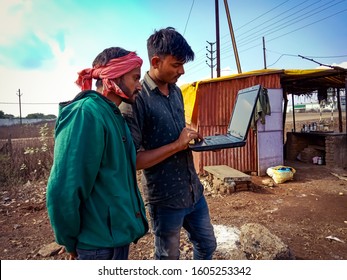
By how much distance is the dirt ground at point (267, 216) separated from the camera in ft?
9.67

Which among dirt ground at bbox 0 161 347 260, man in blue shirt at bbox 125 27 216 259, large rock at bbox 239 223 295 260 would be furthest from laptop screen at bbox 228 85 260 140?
dirt ground at bbox 0 161 347 260

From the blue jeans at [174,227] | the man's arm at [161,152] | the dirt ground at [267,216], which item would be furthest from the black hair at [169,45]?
the dirt ground at [267,216]

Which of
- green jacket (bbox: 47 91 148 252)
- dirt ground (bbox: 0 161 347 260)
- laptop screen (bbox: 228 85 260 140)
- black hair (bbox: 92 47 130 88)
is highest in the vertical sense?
black hair (bbox: 92 47 130 88)

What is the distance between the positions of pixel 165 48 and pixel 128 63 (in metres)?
0.33

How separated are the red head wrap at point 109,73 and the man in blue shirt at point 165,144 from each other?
242 mm

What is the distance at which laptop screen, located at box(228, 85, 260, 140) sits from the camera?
4.98ft

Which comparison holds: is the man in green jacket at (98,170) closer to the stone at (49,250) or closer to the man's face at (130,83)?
the man's face at (130,83)

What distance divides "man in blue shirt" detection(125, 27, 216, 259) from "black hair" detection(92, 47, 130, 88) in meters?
0.29

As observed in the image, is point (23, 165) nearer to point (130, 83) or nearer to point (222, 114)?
point (222, 114)

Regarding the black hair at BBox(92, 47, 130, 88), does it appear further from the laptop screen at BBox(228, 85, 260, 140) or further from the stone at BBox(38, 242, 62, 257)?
the stone at BBox(38, 242, 62, 257)

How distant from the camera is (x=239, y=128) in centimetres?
160
